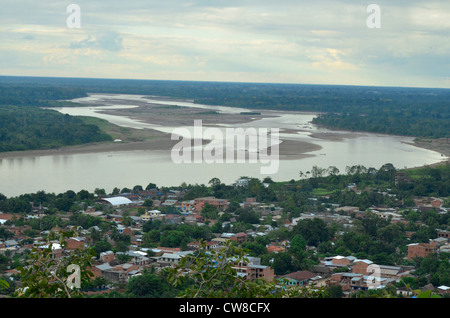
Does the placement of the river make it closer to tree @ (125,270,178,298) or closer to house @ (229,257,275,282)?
house @ (229,257,275,282)

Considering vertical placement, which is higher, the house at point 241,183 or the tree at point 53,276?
the tree at point 53,276

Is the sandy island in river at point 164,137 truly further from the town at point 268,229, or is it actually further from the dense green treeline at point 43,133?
the town at point 268,229

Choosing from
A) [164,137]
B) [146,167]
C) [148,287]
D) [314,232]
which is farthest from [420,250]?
[164,137]

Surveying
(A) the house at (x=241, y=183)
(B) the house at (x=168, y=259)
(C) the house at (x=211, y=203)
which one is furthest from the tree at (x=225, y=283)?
(A) the house at (x=241, y=183)

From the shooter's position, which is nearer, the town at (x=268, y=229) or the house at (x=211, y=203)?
the town at (x=268, y=229)

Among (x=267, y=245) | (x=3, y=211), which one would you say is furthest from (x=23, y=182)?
(x=267, y=245)

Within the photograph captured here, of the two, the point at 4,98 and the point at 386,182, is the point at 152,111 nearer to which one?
the point at 4,98

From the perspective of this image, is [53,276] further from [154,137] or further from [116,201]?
[154,137]

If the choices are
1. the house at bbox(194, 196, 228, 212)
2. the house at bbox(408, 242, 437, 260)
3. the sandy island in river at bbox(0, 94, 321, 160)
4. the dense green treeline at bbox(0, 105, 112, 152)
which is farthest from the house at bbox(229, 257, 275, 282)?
the dense green treeline at bbox(0, 105, 112, 152)
